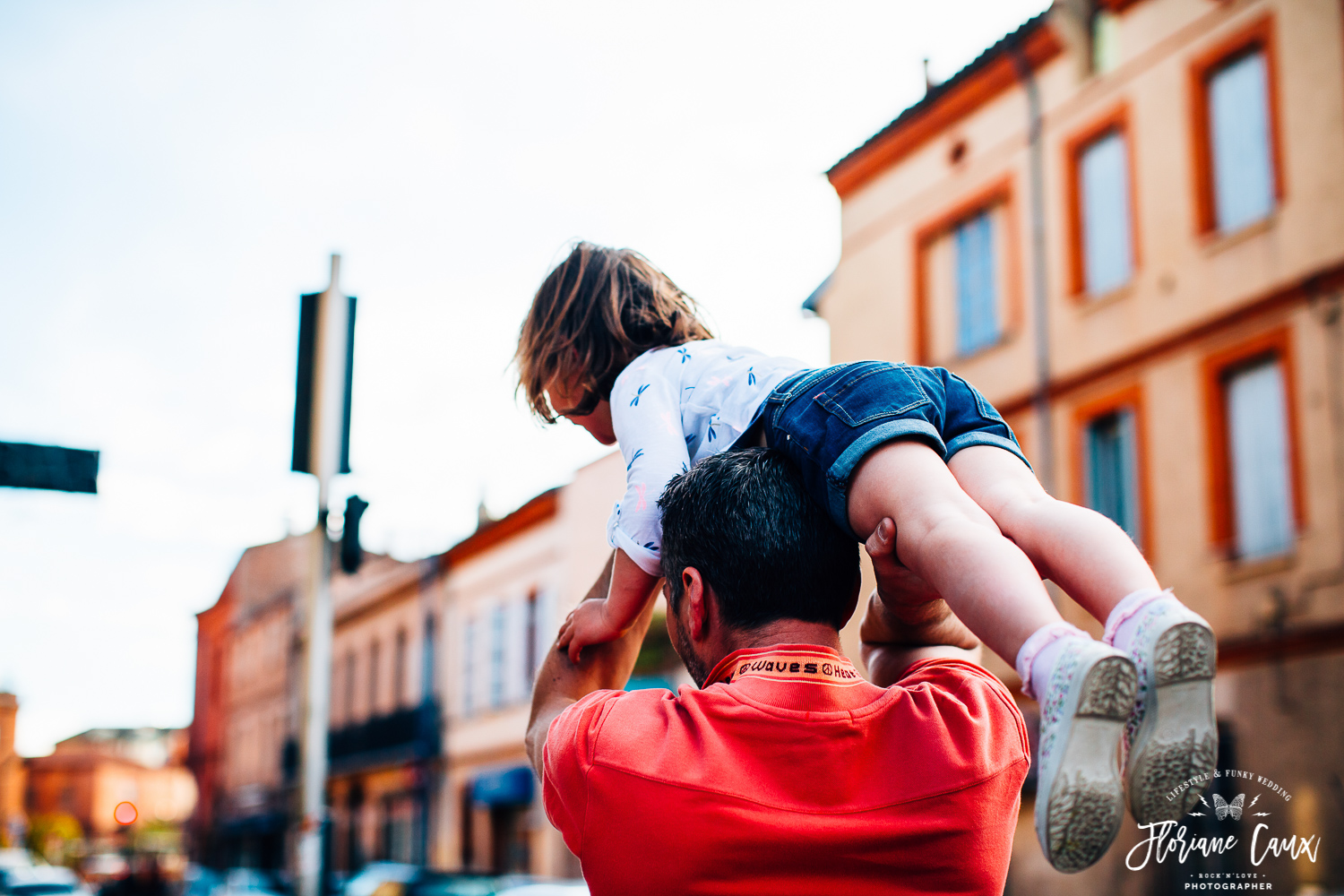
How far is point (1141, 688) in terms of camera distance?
1.78 meters

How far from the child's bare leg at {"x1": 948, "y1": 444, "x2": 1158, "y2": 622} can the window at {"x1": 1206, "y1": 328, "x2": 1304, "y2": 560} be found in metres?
10.5

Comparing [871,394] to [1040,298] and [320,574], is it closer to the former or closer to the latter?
[320,574]

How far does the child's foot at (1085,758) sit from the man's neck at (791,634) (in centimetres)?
51

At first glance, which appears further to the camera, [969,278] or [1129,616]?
[969,278]

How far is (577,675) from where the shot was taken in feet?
8.49

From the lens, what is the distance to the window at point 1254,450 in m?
11.9

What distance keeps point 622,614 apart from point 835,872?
764 mm

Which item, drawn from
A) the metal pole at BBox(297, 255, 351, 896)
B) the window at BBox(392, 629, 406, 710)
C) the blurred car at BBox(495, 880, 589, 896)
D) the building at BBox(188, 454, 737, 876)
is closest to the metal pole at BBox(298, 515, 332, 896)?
the metal pole at BBox(297, 255, 351, 896)

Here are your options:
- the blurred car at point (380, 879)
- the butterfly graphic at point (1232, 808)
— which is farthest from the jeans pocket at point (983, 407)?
the blurred car at point (380, 879)

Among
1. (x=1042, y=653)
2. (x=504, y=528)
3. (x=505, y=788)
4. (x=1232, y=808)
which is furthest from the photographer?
(x=504, y=528)

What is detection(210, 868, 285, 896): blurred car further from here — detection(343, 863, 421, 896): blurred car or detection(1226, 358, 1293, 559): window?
detection(1226, 358, 1293, 559): window

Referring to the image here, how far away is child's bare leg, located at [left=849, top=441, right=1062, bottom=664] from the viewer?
6.24ft

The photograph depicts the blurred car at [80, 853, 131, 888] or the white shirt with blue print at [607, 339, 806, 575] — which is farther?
the blurred car at [80, 853, 131, 888]

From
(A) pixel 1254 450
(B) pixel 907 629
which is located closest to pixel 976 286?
(A) pixel 1254 450
